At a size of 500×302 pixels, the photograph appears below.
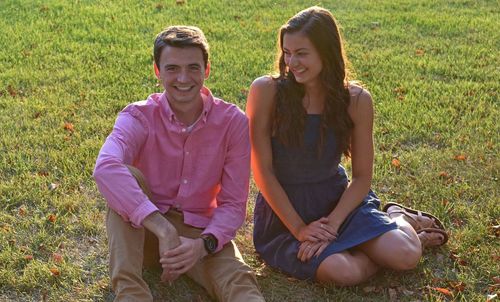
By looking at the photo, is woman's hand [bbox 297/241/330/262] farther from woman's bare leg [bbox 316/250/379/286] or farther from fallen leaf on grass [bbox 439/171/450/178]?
fallen leaf on grass [bbox 439/171/450/178]

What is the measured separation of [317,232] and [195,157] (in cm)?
78

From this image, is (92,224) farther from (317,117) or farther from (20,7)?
(20,7)

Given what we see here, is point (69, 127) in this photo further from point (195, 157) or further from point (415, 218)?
point (415, 218)

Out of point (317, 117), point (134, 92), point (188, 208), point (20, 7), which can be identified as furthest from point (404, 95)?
point (20, 7)

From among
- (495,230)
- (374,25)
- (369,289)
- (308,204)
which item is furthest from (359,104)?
(374,25)

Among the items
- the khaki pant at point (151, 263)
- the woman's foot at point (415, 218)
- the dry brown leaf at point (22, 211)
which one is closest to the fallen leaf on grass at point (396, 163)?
the woman's foot at point (415, 218)

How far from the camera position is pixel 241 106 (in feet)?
20.9

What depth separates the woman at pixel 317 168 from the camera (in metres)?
3.77

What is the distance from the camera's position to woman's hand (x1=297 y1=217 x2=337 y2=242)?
151 inches

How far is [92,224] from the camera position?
14.4ft

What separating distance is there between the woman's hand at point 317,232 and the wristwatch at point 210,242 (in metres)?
0.52

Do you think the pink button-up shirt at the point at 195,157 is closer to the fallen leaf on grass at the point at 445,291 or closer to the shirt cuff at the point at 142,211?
the shirt cuff at the point at 142,211

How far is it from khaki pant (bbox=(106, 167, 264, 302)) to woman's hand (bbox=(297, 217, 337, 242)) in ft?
1.26

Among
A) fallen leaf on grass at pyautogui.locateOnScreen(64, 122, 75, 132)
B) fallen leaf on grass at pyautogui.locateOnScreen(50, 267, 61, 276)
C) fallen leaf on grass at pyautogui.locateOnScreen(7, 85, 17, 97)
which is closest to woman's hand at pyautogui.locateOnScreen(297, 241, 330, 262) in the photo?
fallen leaf on grass at pyautogui.locateOnScreen(50, 267, 61, 276)
